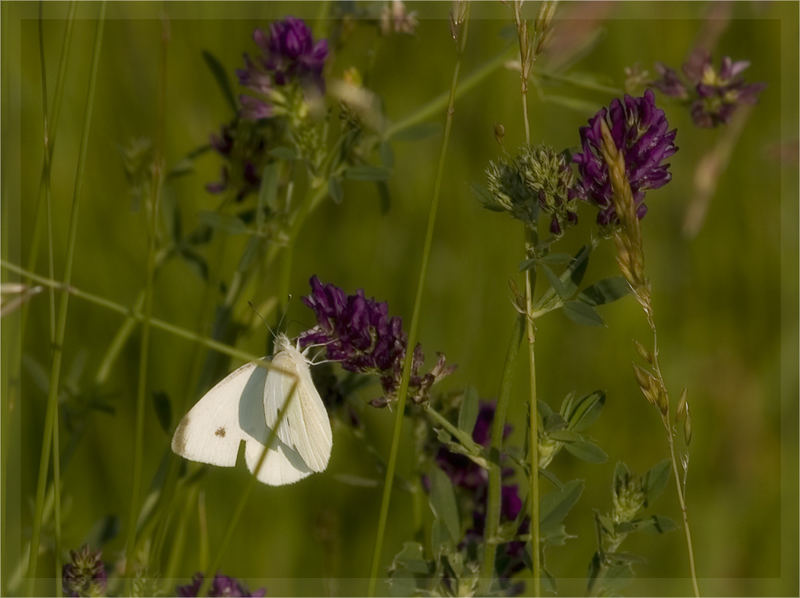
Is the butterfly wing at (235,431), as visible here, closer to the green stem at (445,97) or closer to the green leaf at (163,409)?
the green leaf at (163,409)

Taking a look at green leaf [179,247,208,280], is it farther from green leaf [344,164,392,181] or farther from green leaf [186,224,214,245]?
green leaf [344,164,392,181]

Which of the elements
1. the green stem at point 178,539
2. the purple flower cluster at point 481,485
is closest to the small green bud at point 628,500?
the purple flower cluster at point 481,485

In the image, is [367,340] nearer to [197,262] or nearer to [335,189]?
[335,189]

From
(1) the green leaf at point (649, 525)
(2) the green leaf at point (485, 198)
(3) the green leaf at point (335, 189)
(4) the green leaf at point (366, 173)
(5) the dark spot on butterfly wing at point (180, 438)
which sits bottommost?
(1) the green leaf at point (649, 525)

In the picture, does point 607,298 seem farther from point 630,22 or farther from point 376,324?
point 630,22

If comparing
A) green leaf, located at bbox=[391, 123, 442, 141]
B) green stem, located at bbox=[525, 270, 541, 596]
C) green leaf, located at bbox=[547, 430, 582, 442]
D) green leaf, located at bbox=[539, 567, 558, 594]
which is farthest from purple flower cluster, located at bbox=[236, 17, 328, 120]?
green leaf, located at bbox=[539, 567, 558, 594]

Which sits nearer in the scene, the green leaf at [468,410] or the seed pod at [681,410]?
the seed pod at [681,410]

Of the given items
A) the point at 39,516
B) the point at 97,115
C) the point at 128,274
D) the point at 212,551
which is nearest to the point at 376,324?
the point at 39,516
